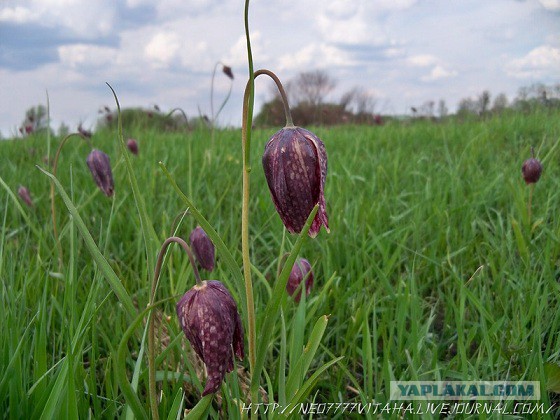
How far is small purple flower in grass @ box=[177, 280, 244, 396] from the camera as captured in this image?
0.87 metres

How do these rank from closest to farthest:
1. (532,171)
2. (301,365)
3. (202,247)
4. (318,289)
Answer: (301,365) → (202,247) → (318,289) → (532,171)

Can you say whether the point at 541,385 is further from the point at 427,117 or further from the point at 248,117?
the point at 427,117

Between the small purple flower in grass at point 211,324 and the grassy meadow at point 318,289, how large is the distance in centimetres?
3

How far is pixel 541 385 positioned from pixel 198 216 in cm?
76

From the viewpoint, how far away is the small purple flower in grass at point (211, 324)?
2.87 ft

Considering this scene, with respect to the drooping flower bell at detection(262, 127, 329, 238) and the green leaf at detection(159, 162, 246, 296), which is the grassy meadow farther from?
the drooping flower bell at detection(262, 127, 329, 238)

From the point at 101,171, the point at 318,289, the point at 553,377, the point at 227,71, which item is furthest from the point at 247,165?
the point at 227,71

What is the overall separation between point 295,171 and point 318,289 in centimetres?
91

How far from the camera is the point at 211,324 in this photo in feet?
2.86

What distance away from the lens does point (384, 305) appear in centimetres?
160

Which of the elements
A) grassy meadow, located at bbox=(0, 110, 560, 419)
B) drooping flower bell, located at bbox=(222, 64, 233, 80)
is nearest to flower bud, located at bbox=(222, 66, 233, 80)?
drooping flower bell, located at bbox=(222, 64, 233, 80)

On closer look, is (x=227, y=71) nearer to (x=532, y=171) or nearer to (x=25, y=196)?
(x=25, y=196)

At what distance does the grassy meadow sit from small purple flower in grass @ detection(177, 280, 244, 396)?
3 cm

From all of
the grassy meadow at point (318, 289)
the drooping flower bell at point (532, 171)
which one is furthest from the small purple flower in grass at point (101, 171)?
the drooping flower bell at point (532, 171)
